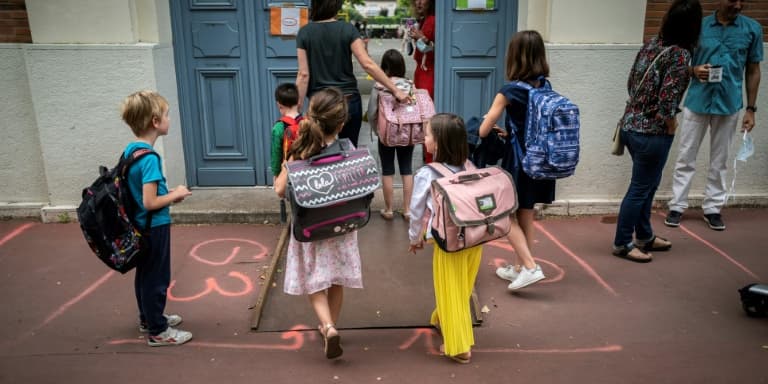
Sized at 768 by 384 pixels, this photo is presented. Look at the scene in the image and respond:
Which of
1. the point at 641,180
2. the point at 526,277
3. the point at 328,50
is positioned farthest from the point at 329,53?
the point at 641,180

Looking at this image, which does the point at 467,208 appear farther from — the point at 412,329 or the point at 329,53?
the point at 329,53

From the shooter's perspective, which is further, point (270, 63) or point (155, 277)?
point (270, 63)

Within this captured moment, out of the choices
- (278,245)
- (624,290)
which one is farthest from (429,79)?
(624,290)

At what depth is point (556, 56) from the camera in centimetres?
530

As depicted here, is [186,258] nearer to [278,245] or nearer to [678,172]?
[278,245]

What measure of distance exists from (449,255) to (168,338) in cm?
172

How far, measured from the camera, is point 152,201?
312cm

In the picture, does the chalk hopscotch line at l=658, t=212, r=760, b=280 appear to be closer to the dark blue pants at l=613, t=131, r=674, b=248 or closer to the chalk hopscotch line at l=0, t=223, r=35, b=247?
the dark blue pants at l=613, t=131, r=674, b=248

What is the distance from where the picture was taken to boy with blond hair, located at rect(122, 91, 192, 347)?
3.13 m

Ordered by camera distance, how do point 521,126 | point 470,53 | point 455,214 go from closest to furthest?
point 455,214
point 521,126
point 470,53

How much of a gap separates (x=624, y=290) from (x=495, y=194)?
1647 millimetres

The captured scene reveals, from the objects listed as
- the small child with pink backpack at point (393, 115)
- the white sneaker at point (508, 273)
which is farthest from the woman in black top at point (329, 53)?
the white sneaker at point (508, 273)

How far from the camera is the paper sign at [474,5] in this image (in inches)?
226

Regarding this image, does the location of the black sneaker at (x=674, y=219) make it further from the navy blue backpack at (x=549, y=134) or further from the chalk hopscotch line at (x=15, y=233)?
the chalk hopscotch line at (x=15, y=233)
